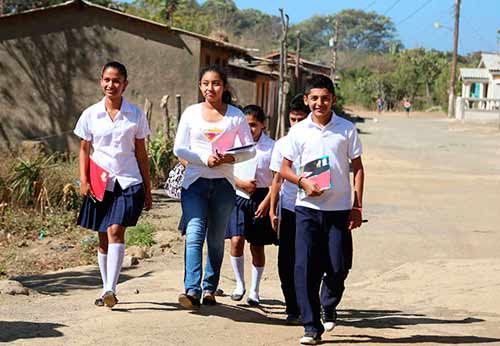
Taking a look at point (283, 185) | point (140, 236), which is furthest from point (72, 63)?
point (283, 185)

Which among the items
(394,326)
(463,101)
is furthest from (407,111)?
(394,326)

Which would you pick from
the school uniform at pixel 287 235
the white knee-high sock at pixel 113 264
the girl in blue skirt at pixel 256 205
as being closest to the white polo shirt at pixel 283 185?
the school uniform at pixel 287 235

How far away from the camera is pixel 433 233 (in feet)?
39.8

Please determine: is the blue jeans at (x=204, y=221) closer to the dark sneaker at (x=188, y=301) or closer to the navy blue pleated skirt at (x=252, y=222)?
the dark sneaker at (x=188, y=301)

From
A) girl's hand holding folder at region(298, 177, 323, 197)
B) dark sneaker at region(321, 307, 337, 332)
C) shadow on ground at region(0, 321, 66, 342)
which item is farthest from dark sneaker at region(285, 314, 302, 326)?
shadow on ground at region(0, 321, 66, 342)

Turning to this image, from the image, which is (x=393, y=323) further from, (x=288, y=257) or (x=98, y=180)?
(x=98, y=180)

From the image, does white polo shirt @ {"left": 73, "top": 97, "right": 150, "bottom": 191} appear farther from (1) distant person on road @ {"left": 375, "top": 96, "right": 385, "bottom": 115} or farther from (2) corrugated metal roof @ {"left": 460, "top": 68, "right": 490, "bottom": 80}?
(1) distant person on road @ {"left": 375, "top": 96, "right": 385, "bottom": 115}

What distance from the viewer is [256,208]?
23.3 feet

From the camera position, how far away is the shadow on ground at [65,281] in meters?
8.45

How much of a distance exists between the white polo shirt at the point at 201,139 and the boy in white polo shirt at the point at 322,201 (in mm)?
625

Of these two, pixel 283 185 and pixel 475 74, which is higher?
pixel 475 74

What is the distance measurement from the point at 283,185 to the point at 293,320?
38.9 inches

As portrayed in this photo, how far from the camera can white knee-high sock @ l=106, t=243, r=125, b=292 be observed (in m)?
6.48

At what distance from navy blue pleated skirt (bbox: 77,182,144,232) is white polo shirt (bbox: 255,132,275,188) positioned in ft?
3.32
